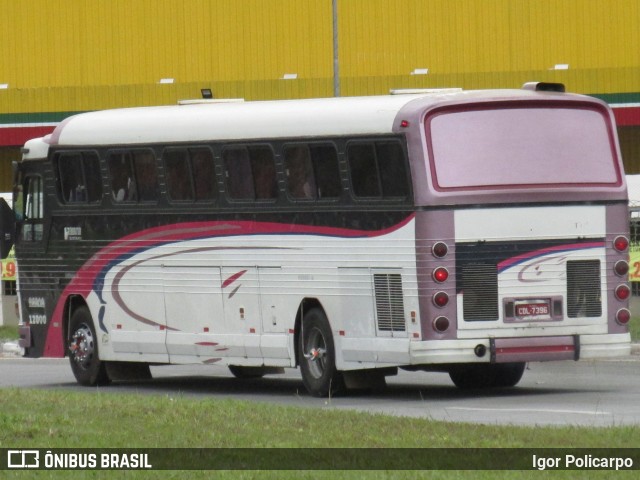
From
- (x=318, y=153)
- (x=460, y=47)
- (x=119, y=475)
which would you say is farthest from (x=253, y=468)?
(x=460, y=47)

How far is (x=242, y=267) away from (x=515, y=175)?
3369mm

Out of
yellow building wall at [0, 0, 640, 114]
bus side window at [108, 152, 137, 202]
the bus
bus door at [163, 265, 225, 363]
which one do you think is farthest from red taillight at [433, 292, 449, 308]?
yellow building wall at [0, 0, 640, 114]

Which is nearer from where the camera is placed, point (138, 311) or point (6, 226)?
point (138, 311)

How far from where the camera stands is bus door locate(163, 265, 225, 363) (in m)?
19.7

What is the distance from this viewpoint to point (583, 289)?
705 inches

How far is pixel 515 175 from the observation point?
1752 centimetres

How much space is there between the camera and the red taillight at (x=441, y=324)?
56.5ft

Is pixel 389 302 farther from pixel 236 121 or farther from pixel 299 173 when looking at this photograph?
pixel 236 121

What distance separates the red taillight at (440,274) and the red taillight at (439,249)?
0.43 feet

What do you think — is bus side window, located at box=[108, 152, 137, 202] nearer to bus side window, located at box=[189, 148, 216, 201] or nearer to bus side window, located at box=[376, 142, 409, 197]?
bus side window, located at box=[189, 148, 216, 201]

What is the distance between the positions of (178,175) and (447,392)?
380 cm

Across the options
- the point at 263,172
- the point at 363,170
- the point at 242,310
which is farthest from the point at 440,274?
the point at 242,310

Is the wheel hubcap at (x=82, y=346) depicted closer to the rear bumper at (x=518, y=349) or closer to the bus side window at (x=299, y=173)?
the bus side window at (x=299, y=173)

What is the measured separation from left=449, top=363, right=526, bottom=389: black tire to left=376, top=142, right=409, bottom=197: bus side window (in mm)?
2540
